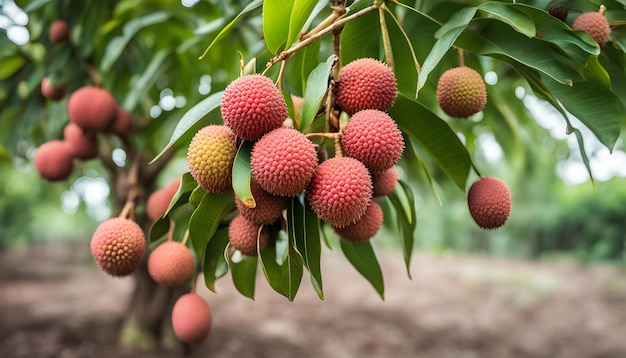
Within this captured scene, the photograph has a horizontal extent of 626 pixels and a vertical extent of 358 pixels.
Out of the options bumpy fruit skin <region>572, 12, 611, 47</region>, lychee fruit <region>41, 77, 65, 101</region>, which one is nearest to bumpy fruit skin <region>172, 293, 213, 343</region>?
bumpy fruit skin <region>572, 12, 611, 47</region>

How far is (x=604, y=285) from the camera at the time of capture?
4305mm

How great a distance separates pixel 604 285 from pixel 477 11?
14.1ft

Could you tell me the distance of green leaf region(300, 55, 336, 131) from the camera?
2.17 ft

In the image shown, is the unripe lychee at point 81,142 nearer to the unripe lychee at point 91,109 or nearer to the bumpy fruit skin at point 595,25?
the unripe lychee at point 91,109

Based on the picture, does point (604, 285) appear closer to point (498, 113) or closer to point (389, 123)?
point (498, 113)

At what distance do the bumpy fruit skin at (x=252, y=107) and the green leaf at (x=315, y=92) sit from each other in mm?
36

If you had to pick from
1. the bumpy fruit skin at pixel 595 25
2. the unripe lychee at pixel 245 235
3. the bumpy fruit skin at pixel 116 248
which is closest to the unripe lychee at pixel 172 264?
the bumpy fruit skin at pixel 116 248

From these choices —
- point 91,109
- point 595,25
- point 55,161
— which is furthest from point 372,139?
point 55,161

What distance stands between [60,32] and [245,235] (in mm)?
1126

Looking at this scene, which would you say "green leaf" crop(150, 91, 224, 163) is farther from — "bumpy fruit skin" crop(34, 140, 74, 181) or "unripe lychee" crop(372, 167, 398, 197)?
"bumpy fruit skin" crop(34, 140, 74, 181)

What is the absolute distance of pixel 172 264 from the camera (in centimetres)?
86

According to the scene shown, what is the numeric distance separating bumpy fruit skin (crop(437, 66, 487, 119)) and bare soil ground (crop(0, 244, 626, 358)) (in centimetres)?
211

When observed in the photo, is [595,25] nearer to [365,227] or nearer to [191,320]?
[365,227]

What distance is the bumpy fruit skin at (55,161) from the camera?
4.53 ft
